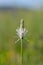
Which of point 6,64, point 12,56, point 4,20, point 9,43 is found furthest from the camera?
point 4,20

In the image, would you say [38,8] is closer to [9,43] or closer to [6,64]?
[9,43]

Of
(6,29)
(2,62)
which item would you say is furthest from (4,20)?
(2,62)

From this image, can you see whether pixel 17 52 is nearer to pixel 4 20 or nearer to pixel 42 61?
pixel 42 61

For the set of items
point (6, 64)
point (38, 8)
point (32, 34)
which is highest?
point (38, 8)

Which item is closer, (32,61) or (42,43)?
(32,61)

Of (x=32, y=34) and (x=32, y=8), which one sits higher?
(x=32, y=8)

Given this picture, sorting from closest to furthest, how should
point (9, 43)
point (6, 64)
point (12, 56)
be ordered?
1. point (6, 64)
2. point (12, 56)
3. point (9, 43)

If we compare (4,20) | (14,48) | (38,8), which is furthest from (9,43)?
(38,8)
